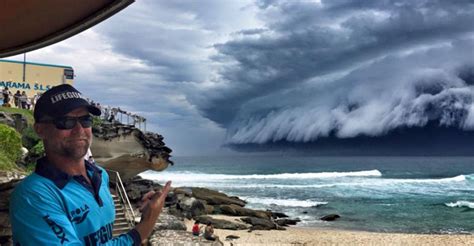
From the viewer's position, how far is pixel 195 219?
26.2 metres

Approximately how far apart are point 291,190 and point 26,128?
37.2m

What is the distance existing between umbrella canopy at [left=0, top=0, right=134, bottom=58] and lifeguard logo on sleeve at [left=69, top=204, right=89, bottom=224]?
46.6 inches

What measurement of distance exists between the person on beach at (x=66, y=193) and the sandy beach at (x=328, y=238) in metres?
18.6

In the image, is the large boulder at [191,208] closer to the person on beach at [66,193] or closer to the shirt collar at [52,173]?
the person on beach at [66,193]

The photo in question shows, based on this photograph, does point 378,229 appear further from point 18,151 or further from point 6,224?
point 6,224

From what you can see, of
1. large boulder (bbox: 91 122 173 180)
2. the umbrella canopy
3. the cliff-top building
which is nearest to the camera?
the umbrella canopy

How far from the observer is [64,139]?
1797 millimetres

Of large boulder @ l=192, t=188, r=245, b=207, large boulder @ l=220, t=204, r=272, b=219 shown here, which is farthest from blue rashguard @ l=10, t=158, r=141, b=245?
large boulder @ l=192, t=188, r=245, b=207

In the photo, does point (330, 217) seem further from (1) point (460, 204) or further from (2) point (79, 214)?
(2) point (79, 214)

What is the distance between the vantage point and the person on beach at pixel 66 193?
160 cm

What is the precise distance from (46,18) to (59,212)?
1.51m

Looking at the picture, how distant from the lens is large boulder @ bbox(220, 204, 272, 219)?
94.6 feet

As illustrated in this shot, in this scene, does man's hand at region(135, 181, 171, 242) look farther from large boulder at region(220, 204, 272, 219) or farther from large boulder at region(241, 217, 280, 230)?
large boulder at region(220, 204, 272, 219)

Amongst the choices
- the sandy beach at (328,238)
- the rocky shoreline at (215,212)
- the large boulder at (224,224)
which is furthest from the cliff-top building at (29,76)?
the sandy beach at (328,238)
